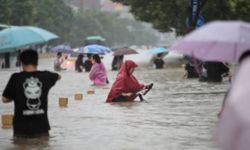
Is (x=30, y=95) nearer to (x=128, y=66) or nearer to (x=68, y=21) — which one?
(x=128, y=66)

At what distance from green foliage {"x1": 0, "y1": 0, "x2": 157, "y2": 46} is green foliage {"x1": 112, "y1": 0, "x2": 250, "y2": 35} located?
24288 millimetres

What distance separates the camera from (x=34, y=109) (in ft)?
27.6

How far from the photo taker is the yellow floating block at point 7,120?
10.9 metres

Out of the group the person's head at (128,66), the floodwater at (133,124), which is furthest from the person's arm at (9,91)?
the person's head at (128,66)

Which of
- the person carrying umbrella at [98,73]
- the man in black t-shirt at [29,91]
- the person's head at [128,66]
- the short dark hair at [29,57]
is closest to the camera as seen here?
the short dark hair at [29,57]

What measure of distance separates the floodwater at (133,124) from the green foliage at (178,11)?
18.8m

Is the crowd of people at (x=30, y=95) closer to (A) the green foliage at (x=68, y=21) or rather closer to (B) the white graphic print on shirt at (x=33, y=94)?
(B) the white graphic print on shirt at (x=33, y=94)

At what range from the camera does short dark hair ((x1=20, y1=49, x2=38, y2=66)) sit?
810cm

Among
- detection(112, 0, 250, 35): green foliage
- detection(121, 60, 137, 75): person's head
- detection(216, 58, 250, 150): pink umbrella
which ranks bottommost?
detection(121, 60, 137, 75): person's head

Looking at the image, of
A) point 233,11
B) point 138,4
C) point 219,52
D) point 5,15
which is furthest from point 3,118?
point 5,15

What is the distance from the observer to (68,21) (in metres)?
109

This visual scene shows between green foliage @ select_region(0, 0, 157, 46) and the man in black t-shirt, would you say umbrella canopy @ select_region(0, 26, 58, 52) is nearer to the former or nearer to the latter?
the man in black t-shirt

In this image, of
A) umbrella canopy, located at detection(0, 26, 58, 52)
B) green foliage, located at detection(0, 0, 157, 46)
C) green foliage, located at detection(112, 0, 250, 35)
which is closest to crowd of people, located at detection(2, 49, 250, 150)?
umbrella canopy, located at detection(0, 26, 58, 52)

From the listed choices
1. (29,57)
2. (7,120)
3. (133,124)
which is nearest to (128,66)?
(133,124)
